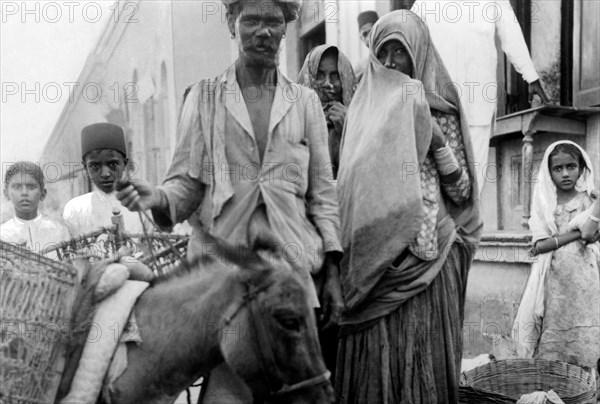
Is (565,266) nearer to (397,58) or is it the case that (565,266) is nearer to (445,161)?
(445,161)

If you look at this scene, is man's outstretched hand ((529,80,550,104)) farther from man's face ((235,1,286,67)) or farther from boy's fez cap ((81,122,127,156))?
man's face ((235,1,286,67))

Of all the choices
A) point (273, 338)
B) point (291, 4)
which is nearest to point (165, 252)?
point (273, 338)

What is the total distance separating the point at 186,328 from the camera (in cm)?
233

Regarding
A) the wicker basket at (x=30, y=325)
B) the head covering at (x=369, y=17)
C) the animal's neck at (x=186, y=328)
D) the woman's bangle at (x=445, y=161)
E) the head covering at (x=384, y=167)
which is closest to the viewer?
the wicker basket at (x=30, y=325)

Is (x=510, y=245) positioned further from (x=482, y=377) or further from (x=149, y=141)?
(x=149, y=141)

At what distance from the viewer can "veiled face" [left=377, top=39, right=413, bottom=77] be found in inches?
143

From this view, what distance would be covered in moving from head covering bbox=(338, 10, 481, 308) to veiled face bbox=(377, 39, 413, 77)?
0.03 m

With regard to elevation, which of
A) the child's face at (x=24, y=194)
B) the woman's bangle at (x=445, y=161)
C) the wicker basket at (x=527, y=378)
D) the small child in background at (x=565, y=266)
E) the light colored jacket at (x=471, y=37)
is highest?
the light colored jacket at (x=471, y=37)

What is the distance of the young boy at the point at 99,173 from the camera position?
4023mm

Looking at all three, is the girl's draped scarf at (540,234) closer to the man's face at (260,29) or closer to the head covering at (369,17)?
the man's face at (260,29)

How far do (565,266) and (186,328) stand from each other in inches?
148

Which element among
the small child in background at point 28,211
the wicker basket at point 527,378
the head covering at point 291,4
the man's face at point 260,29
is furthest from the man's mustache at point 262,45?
the wicker basket at point 527,378

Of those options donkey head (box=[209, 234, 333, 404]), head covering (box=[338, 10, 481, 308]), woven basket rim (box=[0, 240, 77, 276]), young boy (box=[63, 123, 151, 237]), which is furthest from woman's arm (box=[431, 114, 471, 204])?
woven basket rim (box=[0, 240, 77, 276])

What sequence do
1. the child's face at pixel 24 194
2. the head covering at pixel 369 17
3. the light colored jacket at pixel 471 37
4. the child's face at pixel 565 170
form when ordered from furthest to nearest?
the head covering at pixel 369 17
the light colored jacket at pixel 471 37
the child's face at pixel 565 170
the child's face at pixel 24 194
